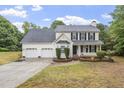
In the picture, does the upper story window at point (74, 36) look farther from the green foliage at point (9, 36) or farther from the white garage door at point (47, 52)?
the green foliage at point (9, 36)

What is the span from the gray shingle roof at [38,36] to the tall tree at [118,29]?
16.6ft

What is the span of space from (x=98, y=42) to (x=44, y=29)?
196 inches

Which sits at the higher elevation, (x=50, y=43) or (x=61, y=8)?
(x=61, y=8)

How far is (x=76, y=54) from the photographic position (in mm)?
22375

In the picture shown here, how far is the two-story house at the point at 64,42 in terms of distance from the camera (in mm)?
21922

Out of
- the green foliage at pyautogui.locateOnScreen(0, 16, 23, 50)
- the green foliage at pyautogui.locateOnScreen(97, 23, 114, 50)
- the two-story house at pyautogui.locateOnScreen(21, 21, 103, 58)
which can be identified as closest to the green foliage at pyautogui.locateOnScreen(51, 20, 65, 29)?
the two-story house at pyautogui.locateOnScreen(21, 21, 103, 58)

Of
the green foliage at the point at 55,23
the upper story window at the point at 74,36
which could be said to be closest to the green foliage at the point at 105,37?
the upper story window at the point at 74,36

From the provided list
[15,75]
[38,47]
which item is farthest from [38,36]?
[15,75]

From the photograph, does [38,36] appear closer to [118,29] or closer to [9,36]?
[9,36]

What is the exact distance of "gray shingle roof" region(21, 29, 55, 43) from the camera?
893 inches

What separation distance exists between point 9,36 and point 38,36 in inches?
107

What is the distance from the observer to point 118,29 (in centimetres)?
2061
